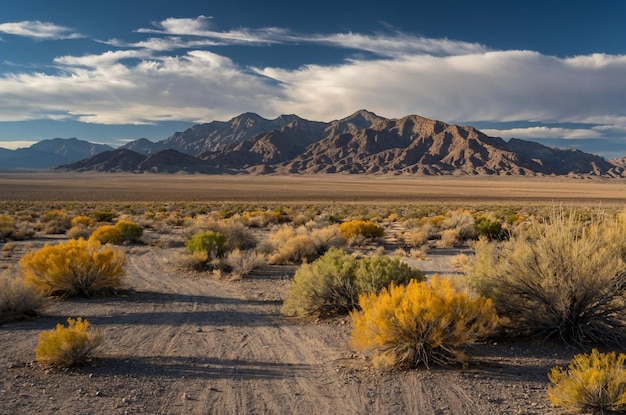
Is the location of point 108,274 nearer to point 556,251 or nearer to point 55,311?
point 55,311

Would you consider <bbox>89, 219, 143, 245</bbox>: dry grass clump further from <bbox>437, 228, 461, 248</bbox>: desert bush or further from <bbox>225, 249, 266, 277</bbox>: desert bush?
<bbox>437, 228, 461, 248</bbox>: desert bush

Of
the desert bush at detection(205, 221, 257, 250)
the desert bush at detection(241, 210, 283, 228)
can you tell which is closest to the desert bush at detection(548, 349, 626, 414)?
the desert bush at detection(205, 221, 257, 250)

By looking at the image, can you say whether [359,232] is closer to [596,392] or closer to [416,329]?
[416,329]

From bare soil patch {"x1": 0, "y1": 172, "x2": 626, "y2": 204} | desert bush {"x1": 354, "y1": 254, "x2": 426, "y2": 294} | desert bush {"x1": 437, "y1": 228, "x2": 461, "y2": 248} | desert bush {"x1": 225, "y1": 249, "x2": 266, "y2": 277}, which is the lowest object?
bare soil patch {"x1": 0, "y1": 172, "x2": 626, "y2": 204}

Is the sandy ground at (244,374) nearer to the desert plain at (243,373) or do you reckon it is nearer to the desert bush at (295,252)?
the desert plain at (243,373)

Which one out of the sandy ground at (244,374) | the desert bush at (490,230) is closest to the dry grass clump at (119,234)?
the sandy ground at (244,374)

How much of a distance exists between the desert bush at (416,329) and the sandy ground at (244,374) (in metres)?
0.21

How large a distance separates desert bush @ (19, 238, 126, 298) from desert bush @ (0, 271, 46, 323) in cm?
126

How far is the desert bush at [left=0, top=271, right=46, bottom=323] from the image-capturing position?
905 centimetres

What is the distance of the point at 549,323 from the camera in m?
7.71

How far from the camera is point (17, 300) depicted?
9.20 m

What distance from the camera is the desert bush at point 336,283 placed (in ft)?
31.2

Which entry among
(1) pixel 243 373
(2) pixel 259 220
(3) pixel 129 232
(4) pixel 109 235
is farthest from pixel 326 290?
(2) pixel 259 220

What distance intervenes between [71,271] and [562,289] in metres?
10.4
